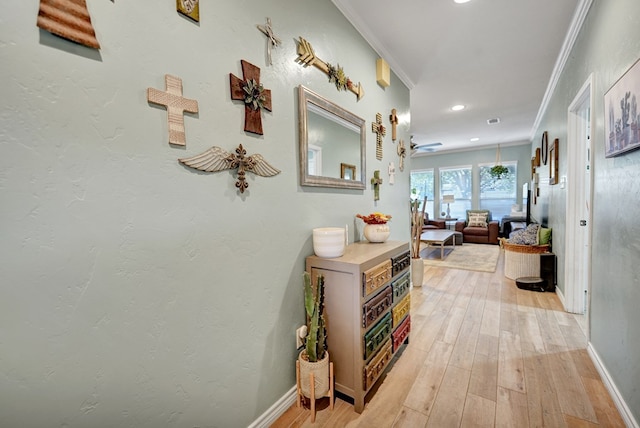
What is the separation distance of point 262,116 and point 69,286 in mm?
1009

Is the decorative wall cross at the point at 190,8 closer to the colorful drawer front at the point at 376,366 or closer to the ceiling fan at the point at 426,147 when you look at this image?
the colorful drawer front at the point at 376,366

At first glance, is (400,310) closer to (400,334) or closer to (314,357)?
(400,334)

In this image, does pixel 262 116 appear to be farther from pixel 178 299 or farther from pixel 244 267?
pixel 178 299

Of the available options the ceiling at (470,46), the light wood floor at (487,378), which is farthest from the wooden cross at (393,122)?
the light wood floor at (487,378)

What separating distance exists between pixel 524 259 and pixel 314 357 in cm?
346

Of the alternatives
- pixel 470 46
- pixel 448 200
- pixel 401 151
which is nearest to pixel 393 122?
pixel 401 151

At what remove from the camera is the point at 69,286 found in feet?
2.62

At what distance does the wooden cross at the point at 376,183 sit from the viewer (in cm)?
249

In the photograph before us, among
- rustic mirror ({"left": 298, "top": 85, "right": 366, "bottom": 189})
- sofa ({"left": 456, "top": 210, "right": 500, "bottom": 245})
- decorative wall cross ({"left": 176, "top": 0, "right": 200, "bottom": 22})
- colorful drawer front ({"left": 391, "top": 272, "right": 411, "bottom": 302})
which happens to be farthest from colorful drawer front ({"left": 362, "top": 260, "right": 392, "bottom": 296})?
sofa ({"left": 456, "top": 210, "right": 500, "bottom": 245})

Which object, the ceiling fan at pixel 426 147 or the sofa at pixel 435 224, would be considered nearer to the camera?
the ceiling fan at pixel 426 147

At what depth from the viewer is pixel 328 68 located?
185 cm

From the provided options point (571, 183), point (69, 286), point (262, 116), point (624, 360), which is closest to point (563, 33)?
point (571, 183)

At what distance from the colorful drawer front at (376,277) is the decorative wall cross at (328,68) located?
1280mm

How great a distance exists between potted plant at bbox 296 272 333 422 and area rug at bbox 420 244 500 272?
369 centimetres
